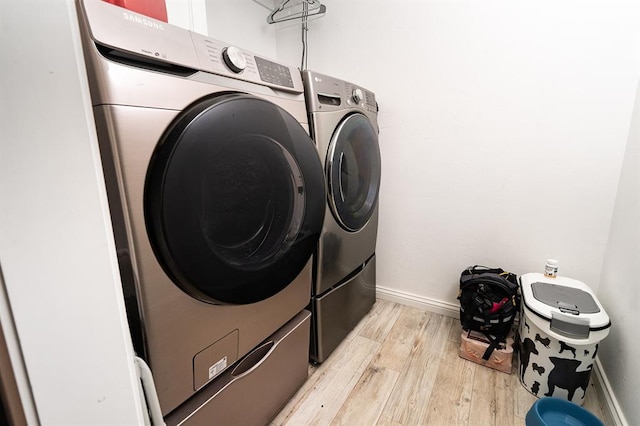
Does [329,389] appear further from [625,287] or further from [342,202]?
[625,287]

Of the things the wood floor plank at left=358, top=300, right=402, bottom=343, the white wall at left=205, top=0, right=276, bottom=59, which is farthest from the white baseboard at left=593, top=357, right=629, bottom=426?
the white wall at left=205, top=0, right=276, bottom=59

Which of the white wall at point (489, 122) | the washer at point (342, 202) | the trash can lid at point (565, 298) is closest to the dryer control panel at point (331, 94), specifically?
the washer at point (342, 202)

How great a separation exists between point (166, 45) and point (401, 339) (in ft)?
4.97

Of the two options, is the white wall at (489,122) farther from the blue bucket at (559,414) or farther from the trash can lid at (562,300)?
the blue bucket at (559,414)

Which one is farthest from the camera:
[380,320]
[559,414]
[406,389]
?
[380,320]

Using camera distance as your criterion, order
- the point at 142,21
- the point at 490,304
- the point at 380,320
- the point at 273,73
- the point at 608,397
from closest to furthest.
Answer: the point at 142,21 < the point at 273,73 < the point at 608,397 < the point at 490,304 < the point at 380,320

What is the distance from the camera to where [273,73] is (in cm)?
86

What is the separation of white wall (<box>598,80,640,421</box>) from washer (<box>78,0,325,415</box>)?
115 cm

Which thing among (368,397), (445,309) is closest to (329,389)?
(368,397)

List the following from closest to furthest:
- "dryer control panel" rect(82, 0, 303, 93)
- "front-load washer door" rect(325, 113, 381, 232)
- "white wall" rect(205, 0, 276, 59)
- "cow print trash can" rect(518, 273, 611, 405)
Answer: "dryer control panel" rect(82, 0, 303, 93) → "cow print trash can" rect(518, 273, 611, 405) → "front-load washer door" rect(325, 113, 381, 232) → "white wall" rect(205, 0, 276, 59)

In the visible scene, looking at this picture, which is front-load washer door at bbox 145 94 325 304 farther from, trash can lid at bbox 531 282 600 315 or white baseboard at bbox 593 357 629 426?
white baseboard at bbox 593 357 629 426

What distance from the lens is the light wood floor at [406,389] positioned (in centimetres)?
107

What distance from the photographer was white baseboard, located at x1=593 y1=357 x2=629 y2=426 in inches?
39.3

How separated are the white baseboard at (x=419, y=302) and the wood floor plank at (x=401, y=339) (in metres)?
0.03
